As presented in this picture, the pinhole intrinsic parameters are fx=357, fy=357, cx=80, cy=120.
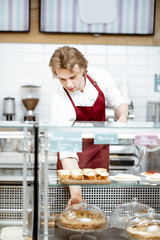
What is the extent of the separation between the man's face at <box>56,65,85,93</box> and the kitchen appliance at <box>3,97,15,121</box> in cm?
198

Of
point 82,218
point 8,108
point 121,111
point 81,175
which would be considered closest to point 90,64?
point 8,108

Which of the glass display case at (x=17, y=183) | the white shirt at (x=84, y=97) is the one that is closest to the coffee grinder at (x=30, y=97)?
the white shirt at (x=84, y=97)

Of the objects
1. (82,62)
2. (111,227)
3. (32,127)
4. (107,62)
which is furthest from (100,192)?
(107,62)

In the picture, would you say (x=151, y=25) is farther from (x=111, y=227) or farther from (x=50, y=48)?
(x=111, y=227)

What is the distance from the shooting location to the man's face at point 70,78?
2.13 m

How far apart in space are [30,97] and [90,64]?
32.5 inches

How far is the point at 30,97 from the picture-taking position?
13.7 feet

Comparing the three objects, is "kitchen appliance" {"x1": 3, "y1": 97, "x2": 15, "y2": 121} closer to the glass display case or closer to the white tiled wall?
the white tiled wall

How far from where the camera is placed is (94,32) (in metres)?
4.26

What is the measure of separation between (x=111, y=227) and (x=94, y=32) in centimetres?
288

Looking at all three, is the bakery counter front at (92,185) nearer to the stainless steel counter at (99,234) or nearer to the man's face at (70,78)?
the stainless steel counter at (99,234)

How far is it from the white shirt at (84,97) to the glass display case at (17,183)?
0.37 meters

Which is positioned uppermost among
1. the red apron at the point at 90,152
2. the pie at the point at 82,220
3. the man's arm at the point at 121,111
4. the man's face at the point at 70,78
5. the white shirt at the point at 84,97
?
the man's face at the point at 70,78

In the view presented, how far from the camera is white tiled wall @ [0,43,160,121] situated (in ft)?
14.0
